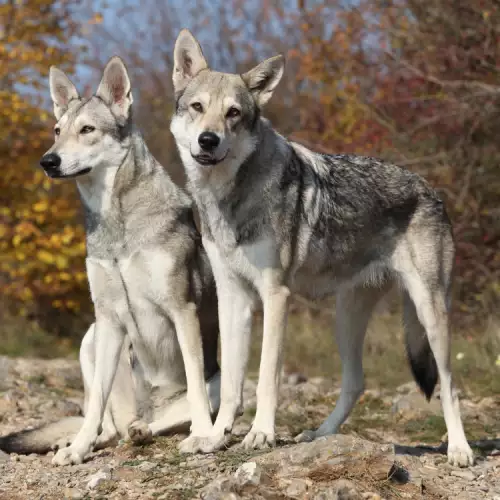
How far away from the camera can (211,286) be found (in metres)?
5.53

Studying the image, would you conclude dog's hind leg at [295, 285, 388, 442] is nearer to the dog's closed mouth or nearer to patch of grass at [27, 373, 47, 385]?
the dog's closed mouth

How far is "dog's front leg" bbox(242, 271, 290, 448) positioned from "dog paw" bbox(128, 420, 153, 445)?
68 cm

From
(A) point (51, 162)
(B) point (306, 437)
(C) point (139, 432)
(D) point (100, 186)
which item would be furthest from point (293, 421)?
(A) point (51, 162)

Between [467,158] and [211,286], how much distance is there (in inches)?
221

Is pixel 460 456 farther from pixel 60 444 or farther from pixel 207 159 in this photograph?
pixel 60 444

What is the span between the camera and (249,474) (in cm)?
389

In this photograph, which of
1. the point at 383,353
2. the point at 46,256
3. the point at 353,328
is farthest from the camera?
the point at 46,256

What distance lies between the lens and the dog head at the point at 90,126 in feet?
16.6

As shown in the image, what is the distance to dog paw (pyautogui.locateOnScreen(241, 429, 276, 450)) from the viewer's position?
181 inches

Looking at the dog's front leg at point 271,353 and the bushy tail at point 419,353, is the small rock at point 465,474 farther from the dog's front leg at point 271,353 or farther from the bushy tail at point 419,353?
the dog's front leg at point 271,353

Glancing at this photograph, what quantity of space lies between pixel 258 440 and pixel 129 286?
→ 1258 millimetres

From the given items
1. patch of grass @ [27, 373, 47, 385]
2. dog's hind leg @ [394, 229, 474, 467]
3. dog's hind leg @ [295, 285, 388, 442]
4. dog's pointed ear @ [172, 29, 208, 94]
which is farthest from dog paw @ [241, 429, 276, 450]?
patch of grass @ [27, 373, 47, 385]

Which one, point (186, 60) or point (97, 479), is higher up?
point (186, 60)

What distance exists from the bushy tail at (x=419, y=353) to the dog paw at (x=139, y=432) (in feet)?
6.24
